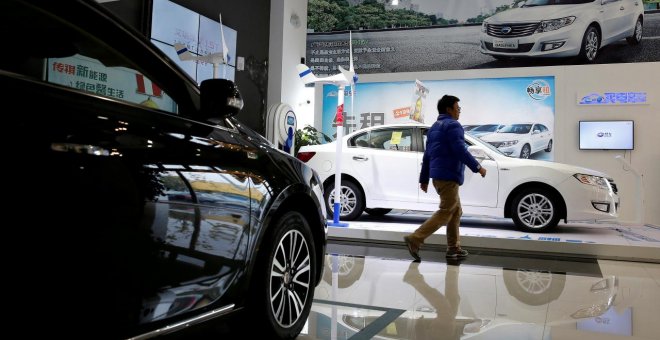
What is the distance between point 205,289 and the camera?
5.56 feet

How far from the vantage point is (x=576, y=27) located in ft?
31.1

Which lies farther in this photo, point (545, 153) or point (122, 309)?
point (545, 153)

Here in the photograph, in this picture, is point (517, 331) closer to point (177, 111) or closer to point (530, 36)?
point (177, 111)

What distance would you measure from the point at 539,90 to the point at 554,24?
4.20ft

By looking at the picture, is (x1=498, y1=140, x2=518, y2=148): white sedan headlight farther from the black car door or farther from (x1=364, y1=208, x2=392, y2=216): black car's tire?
the black car door

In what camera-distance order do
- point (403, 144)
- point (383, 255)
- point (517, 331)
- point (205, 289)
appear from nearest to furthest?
point (205, 289), point (517, 331), point (383, 255), point (403, 144)

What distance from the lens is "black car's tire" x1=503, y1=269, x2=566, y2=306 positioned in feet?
11.3

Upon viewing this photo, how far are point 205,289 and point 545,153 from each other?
8650 mm

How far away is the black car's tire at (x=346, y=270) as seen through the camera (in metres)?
3.81

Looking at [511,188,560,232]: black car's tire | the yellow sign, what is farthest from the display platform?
the yellow sign

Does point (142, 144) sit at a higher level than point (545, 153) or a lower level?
lower

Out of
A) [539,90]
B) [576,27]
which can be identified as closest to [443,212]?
[539,90]

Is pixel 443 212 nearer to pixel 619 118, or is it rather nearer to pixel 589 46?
pixel 619 118

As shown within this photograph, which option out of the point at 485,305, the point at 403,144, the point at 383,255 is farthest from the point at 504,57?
the point at 485,305
